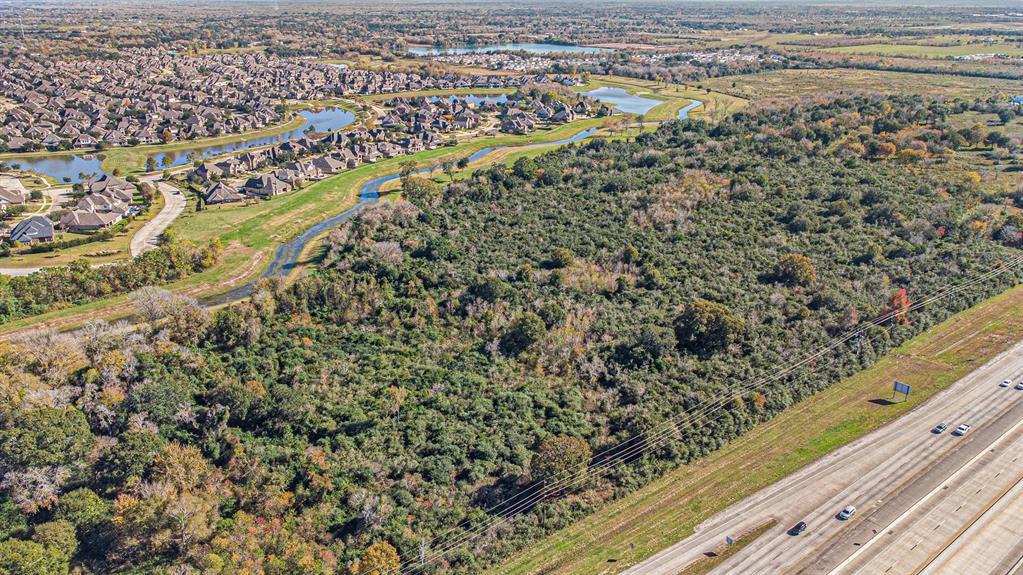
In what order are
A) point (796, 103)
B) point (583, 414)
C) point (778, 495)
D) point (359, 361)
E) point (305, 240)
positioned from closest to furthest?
point (778, 495) → point (583, 414) → point (359, 361) → point (305, 240) → point (796, 103)

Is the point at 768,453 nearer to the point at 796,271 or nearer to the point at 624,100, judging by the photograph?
the point at 796,271

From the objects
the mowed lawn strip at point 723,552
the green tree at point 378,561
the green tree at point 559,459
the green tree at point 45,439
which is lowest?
the mowed lawn strip at point 723,552

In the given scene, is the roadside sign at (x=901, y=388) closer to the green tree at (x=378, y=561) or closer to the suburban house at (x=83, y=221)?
the green tree at (x=378, y=561)

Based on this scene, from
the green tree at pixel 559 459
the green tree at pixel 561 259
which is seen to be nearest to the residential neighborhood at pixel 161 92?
the green tree at pixel 561 259

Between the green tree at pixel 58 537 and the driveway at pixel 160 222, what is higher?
the driveway at pixel 160 222

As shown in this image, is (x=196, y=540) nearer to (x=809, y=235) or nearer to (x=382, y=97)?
(x=809, y=235)

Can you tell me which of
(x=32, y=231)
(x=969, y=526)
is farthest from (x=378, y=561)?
(x=32, y=231)

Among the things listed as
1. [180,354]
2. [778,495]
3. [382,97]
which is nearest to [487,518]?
[778,495]
